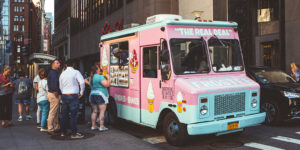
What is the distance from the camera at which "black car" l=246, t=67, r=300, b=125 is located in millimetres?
8562

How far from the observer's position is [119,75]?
8898mm

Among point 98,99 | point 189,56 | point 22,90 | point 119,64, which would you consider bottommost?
point 98,99

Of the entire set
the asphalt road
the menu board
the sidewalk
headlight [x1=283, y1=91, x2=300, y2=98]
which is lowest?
the sidewalk

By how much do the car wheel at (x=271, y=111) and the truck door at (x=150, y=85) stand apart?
3.85 meters

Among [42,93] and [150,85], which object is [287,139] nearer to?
[150,85]

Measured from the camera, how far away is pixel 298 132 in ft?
26.5

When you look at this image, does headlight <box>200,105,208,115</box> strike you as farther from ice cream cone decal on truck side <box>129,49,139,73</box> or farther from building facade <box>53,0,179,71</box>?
building facade <box>53,0,179,71</box>

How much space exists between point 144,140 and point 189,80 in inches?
79.6

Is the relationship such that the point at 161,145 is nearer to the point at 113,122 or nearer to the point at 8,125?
the point at 113,122

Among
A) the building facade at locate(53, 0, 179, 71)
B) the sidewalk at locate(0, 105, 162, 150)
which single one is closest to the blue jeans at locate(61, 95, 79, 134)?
the sidewalk at locate(0, 105, 162, 150)

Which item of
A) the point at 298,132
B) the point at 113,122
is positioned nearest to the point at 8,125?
the point at 113,122

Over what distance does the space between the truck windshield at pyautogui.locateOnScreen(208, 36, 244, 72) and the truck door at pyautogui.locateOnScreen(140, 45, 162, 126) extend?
130 cm

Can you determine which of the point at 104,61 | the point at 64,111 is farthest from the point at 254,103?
the point at 104,61

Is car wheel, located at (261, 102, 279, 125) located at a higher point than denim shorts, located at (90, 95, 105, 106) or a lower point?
lower
